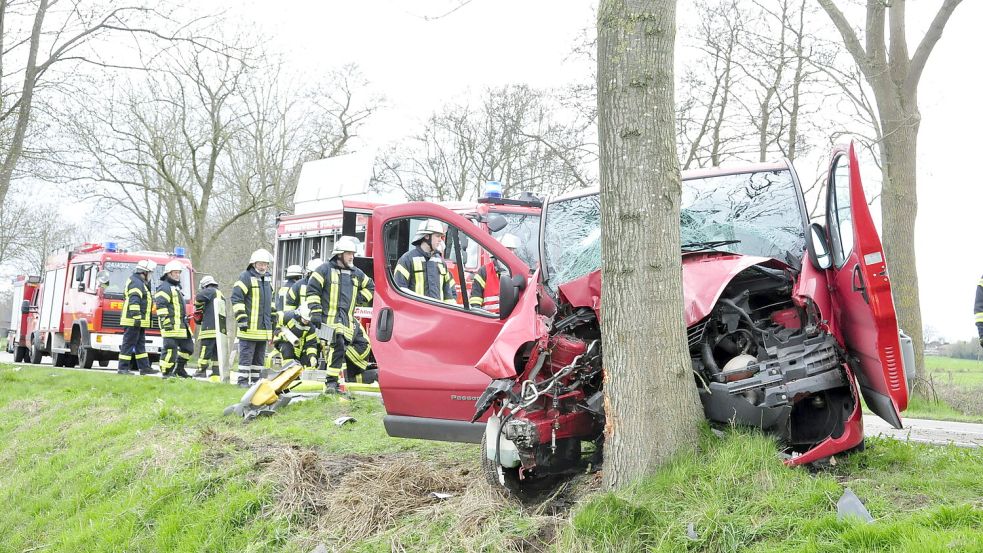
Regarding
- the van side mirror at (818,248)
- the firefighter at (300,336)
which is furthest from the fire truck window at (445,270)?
the firefighter at (300,336)

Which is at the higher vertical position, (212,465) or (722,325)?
(722,325)

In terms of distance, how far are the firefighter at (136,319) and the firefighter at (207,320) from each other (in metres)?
1.89

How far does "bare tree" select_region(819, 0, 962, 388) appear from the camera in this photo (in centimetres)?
1038

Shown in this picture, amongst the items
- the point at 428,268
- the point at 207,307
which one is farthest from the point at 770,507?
the point at 207,307

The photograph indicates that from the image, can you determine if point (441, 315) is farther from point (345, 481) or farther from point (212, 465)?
point (212, 465)

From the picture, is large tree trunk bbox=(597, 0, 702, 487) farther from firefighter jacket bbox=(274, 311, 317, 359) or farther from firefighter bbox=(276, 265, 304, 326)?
firefighter bbox=(276, 265, 304, 326)

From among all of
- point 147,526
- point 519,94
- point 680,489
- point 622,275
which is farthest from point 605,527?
point 519,94

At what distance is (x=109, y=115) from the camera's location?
78.4 ft

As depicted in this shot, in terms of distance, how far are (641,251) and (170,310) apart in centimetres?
1019

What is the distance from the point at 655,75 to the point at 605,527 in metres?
2.21

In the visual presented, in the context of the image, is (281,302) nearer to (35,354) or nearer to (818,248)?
(818,248)

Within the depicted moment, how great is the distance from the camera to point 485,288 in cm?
672

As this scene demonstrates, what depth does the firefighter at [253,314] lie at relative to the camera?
1113 cm

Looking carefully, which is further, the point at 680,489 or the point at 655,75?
the point at 655,75
